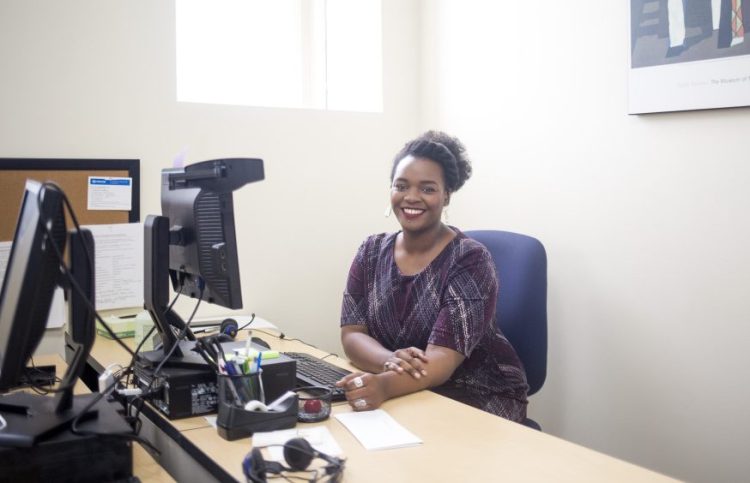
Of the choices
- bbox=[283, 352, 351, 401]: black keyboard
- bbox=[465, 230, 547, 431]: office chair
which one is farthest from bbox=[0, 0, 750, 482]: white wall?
bbox=[283, 352, 351, 401]: black keyboard

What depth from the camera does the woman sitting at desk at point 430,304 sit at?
1814 mm

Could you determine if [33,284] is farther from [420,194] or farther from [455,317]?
[420,194]

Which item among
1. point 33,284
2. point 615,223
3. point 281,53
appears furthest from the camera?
point 281,53

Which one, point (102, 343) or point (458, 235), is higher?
point (458, 235)

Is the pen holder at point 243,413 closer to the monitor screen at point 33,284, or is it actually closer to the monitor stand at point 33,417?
the monitor stand at point 33,417

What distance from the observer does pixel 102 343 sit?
87.3 inches

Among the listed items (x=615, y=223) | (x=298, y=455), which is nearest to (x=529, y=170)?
(x=615, y=223)

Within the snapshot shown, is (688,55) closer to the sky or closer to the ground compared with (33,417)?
closer to the sky

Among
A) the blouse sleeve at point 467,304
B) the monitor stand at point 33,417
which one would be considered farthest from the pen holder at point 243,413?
the blouse sleeve at point 467,304

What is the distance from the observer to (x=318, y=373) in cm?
179

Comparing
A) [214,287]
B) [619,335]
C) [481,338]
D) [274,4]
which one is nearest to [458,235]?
[481,338]

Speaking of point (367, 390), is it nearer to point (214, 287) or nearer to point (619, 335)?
point (214, 287)

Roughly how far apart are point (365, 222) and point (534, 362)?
3.84 feet

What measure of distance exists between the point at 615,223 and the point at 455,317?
2.49 ft
